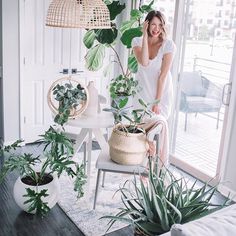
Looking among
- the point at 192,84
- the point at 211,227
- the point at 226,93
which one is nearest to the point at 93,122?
the point at 226,93

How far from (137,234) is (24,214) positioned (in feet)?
5.14

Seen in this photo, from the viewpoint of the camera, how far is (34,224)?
2693mm

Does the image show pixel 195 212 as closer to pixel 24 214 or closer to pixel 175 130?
pixel 24 214

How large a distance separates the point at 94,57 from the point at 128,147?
6.81ft

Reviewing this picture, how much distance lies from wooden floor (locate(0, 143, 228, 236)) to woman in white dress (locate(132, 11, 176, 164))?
4.09 feet

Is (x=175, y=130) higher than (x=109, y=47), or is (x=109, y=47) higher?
(x=109, y=47)

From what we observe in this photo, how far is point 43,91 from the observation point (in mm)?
4359

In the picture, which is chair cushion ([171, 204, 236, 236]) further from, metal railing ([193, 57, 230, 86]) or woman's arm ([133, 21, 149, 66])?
metal railing ([193, 57, 230, 86])

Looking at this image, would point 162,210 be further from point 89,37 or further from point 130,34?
point 89,37

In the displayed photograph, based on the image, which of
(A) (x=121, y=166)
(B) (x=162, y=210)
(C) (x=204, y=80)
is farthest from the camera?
(C) (x=204, y=80)

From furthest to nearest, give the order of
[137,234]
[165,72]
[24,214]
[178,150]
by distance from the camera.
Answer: [178,150] → [165,72] → [24,214] → [137,234]

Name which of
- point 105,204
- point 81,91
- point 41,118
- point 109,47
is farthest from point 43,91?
point 105,204

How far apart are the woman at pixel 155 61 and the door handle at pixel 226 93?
513mm

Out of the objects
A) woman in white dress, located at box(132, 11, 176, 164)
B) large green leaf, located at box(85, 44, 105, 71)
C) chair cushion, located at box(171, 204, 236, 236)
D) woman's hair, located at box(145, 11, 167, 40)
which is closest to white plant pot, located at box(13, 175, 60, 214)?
woman in white dress, located at box(132, 11, 176, 164)
